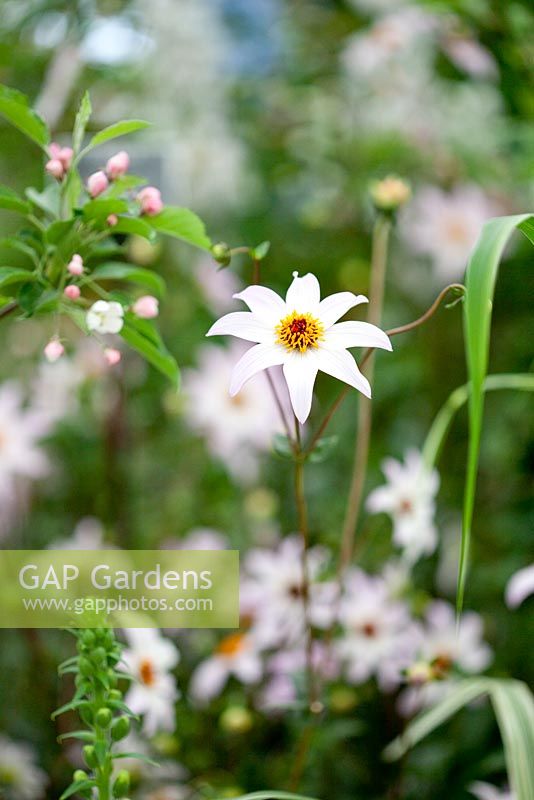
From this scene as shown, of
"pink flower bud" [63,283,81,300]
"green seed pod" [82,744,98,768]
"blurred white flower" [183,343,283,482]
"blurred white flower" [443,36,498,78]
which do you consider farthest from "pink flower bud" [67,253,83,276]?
"blurred white flower" [443,36,498,78]

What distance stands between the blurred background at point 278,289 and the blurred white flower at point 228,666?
0.04 metres

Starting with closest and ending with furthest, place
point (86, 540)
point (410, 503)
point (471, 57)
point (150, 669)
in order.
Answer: point (150, 669) → point (410, 503) → point (86, 540) → point (471, 57)

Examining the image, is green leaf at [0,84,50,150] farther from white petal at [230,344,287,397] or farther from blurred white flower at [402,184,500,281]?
blurred white flower at [402,184,500,281]

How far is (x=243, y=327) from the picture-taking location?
390mm

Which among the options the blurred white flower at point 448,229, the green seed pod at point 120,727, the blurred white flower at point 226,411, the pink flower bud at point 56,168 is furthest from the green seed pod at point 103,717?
the blurred white flower at point 448,229

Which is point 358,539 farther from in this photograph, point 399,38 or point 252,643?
point 399,38

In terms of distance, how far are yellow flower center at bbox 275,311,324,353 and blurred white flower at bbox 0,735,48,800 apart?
45 centimetres

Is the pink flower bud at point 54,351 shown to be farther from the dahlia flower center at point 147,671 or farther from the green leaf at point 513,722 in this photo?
the green leaf at point 513,722

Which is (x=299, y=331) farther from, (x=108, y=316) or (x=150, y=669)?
(x=150, y=669)

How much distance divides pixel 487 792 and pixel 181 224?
0.45m

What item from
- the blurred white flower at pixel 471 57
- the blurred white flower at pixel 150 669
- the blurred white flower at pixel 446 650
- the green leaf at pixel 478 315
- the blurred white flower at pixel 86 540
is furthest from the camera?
the blurred white flower at pixel 471 57

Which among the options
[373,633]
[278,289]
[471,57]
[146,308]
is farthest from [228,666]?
[471,57]

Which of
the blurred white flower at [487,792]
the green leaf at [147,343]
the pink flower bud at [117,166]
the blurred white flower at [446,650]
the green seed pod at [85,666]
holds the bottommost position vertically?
the blurred white flower at [487,792]

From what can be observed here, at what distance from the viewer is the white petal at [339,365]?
37 cm
